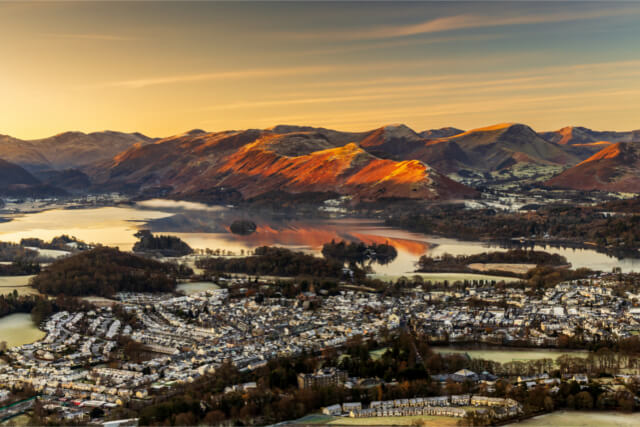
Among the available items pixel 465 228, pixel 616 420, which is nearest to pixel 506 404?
pixel 616 420

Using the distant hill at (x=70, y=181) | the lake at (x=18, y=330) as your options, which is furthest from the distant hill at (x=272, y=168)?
the lake at (x=18, y=330)

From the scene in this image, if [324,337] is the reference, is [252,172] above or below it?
above

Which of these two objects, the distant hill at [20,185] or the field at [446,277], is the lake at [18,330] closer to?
the field at [446,277]

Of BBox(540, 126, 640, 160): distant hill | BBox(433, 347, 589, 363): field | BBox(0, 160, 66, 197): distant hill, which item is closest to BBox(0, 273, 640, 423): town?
BBox(433, 347, 589, 363): field

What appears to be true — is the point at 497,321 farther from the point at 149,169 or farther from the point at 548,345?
the point at 149,169

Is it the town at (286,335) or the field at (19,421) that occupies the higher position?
the town at (286,335)

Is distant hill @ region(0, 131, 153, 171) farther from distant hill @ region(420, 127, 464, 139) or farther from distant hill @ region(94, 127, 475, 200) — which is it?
distant hill @ region(420, 127, 464, 139)
